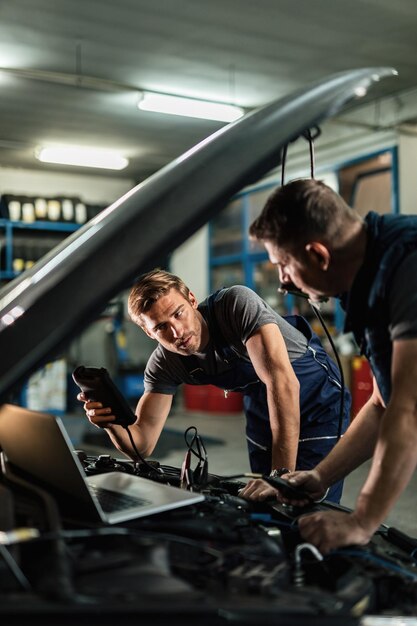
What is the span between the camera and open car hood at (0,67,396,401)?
934 mm

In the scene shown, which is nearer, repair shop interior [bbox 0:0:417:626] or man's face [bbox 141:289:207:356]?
repair shop interior [bbox 0:0:417:626]

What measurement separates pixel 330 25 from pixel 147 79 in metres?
2.16

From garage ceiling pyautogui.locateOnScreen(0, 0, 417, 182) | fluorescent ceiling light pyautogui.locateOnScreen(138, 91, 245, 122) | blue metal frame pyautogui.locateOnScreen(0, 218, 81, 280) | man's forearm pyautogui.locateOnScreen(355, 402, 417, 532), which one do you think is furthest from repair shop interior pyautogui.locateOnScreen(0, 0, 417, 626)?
blue metal frame pyautogui.locateOnScreen(0, 218, 81, 280)

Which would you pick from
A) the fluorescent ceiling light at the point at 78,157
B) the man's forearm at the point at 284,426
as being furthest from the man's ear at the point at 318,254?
the fluorescent ceiling light at the point at 78,157

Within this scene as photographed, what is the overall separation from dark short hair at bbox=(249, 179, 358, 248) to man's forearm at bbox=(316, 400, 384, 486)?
0.55 metres

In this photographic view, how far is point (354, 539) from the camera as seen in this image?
115cm

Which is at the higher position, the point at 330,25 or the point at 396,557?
the point at 330,25

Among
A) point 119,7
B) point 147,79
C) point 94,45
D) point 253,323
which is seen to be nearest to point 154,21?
point 119,7

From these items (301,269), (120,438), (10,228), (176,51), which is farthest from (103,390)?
(10,228)

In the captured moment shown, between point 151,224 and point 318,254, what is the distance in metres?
0.36

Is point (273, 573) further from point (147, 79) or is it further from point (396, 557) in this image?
point (147, 79)

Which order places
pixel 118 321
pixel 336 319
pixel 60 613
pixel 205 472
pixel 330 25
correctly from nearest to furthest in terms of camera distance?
pixel 60 613
pixel 205 472
pixel 330 25
pixel 336 319
pixel 118 321

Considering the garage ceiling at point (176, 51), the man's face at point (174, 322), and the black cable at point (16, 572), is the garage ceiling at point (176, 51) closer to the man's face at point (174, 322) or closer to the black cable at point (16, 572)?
the man's face at point (174, 322)

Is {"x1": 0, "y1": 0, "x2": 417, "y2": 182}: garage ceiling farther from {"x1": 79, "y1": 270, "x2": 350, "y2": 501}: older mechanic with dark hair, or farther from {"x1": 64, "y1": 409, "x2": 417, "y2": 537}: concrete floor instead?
{"x1": 79, "y1": 270, "x2": 350, "y2": 501}: older mechanic with dark hair
